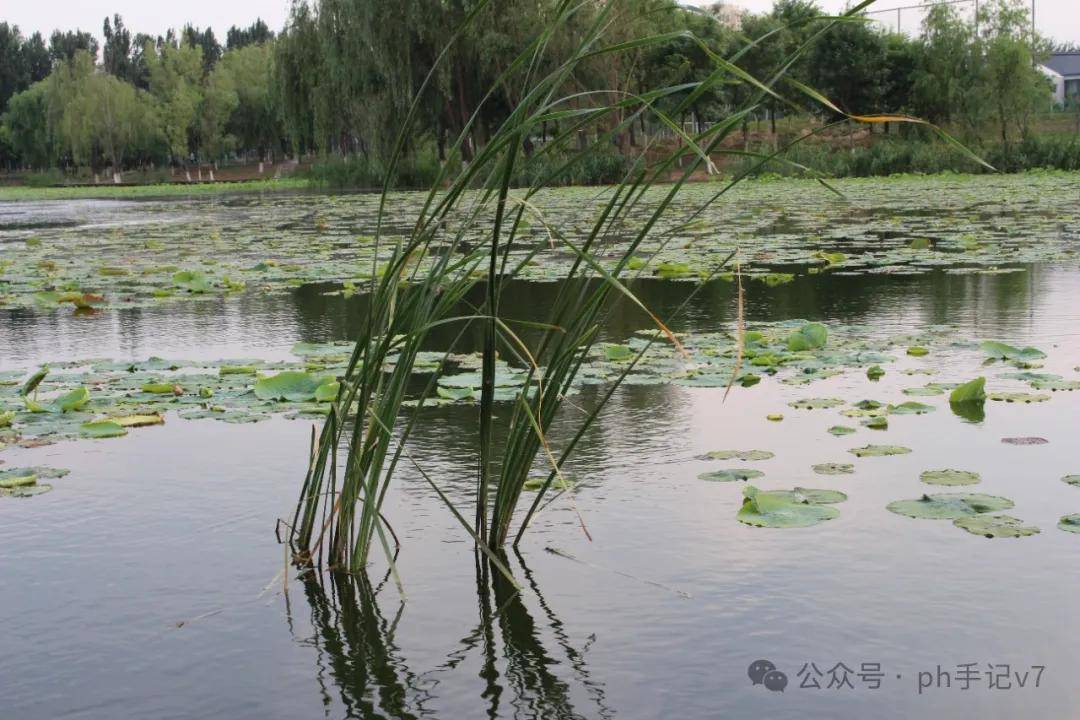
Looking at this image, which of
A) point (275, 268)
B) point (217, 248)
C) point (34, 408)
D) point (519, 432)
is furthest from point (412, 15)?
point (519, 432)

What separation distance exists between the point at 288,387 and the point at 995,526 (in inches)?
90.5

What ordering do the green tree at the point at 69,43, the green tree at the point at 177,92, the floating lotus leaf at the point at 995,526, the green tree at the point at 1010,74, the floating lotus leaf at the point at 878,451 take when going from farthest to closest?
1. the green tree at the point at 69,43
2. the green tree at the point at 177,92
3. the green tree at the point at 1010,74
4. the floating lotus leaf at the point at 878,451
5. the floating lotus leaf at the point at 995,526

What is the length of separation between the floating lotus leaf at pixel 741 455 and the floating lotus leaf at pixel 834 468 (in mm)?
152

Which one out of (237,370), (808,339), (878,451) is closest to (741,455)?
(878,451)

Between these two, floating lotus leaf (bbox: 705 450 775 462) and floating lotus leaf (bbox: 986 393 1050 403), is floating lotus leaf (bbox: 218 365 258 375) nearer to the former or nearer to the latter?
floating lotus leaf (bbox: 705 450 775 462)

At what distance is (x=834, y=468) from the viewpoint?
9.36 ft

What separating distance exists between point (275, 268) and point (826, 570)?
23.7 feet

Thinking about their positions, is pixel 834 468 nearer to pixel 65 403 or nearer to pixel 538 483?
pixel 538 483

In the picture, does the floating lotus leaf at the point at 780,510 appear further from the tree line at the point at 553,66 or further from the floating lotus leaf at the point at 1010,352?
the tree line at the point at 553,66

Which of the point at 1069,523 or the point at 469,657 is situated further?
the point at 1069,523

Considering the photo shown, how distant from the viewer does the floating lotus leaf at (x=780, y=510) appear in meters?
2.46

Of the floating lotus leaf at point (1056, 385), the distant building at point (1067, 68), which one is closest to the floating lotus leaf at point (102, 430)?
the floating lotus leaf at point (1056, 385)

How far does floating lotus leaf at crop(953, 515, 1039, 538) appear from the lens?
7.74 feet

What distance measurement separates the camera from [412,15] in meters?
23.2
